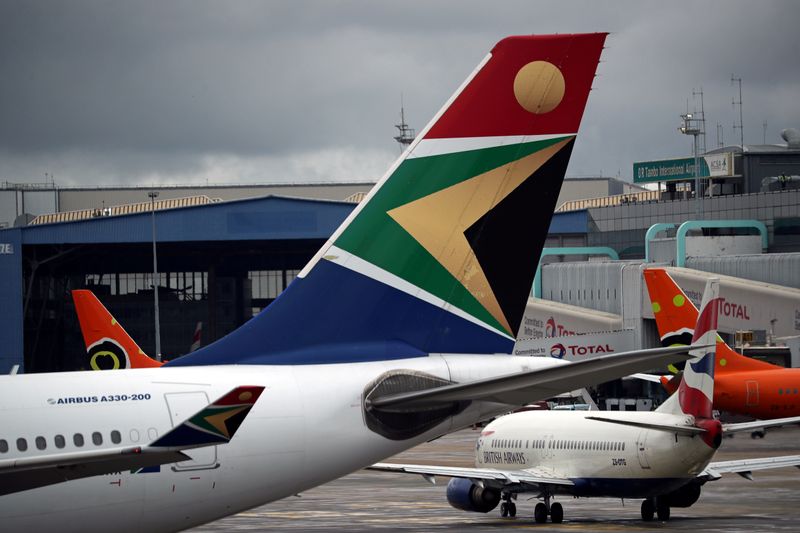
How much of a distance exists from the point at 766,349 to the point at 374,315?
53245 mm

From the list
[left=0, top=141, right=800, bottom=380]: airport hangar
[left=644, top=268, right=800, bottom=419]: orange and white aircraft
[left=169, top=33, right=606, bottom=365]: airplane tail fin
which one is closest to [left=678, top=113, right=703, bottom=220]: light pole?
[left=0, top=141, right=800, bottom=380]: airport hangar

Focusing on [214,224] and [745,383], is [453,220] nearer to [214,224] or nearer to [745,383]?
[745,383]

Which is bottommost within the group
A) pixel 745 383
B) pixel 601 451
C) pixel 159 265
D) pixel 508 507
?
pixel 508 507

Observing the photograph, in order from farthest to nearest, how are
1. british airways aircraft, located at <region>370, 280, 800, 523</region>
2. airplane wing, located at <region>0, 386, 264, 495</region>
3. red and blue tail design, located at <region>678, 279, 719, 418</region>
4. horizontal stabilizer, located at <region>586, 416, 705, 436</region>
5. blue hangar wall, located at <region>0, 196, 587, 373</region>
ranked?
1. blue hangar wall, located at <region>0, 196, 587, 373</region>
2. red and blue tail design, located at <region>678, 279, 719, 418</region>
3. british airways aircraft, located at <region>370, 280, 800, 523</region>
4. horizontal stabilizer, located at <region>586, 416, 705, 436</region>
5. airplane wing, located at <region>0, 386, 264, 495</region>

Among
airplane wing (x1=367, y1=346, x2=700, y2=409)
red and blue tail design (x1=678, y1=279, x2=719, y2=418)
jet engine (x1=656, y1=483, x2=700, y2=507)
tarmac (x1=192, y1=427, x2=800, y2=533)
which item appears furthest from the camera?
jet engine (x1=656, y1=483, x2=700, y2=507)

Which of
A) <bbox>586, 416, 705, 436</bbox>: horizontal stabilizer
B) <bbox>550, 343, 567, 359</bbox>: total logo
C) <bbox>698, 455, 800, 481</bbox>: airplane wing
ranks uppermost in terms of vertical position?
<bbox>550, 343, 567, 359</bbox>: total logo

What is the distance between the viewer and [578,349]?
78062 millimetres

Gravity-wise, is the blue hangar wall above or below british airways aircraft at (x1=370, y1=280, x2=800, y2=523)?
above

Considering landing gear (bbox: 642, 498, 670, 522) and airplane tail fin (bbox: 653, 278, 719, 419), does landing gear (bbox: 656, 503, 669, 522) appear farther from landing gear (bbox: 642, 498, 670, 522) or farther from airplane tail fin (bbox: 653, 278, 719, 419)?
airplane tail fin (bbox: 653, 278, 719, 419)

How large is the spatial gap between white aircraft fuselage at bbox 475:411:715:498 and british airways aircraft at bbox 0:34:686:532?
708 inches

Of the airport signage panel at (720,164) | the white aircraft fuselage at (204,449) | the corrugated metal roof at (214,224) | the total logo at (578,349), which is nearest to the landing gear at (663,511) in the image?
the white aircraft fuselage at (204,449)

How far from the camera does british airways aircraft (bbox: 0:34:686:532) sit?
49.2 feet

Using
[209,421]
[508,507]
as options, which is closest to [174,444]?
[209,421]

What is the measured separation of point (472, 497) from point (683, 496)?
6.05m
